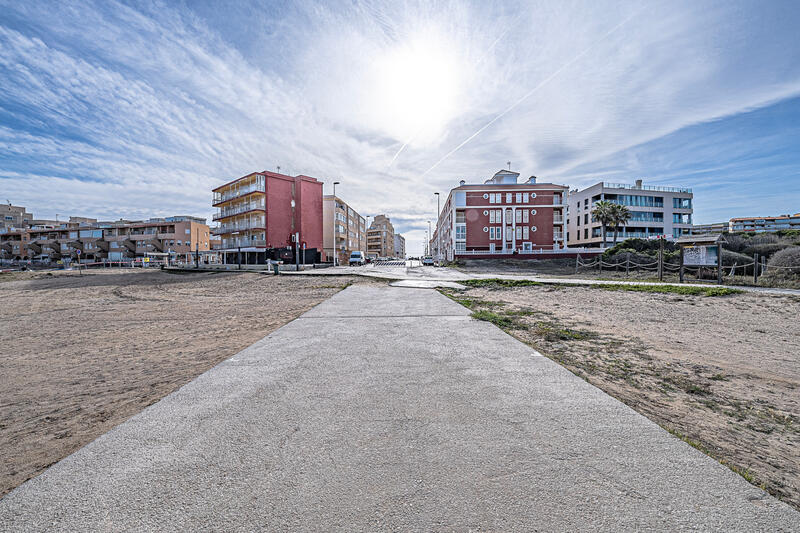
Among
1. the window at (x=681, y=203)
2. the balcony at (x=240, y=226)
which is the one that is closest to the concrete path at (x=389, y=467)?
the balcony at (x=240, y=226)

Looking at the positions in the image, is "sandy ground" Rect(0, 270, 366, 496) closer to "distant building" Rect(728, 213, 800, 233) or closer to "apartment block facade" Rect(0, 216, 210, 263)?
"apartment block facade" Rect(0, 216, 210, 263)

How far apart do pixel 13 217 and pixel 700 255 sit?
155155 millimetres

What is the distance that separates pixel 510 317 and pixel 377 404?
6081mm

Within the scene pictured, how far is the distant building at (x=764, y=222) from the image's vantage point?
420 feet

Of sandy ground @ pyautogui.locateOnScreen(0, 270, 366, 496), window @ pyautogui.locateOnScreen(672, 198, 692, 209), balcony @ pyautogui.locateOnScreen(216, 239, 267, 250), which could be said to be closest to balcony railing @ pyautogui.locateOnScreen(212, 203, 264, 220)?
balcony @ pyautogui.locateOnScreen(216, 239, 267, 250)

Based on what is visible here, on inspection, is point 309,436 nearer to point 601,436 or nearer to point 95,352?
point 601,436

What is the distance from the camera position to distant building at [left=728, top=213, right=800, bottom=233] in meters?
128

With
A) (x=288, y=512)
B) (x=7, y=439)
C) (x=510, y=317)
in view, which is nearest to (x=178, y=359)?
(x=7, y=439)

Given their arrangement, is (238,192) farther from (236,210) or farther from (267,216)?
(267,216)

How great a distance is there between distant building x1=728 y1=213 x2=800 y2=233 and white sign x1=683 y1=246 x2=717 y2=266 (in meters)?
159

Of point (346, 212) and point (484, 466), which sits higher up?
point (346, 212)

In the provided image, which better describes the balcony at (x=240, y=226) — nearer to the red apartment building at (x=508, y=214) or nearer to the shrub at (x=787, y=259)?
the red apartment building at (x=508, y=214)

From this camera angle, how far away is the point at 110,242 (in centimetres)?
7294

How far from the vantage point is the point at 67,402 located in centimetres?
368
